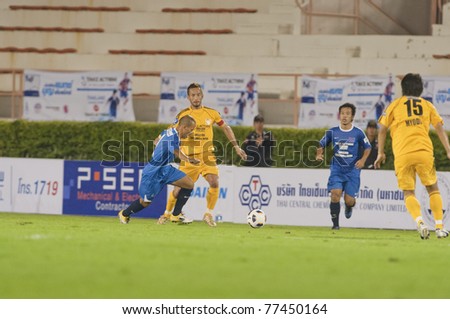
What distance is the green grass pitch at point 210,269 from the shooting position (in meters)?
8.91

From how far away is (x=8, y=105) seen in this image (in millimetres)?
29234

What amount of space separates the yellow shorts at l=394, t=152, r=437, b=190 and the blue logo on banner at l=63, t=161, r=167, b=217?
8.83 m

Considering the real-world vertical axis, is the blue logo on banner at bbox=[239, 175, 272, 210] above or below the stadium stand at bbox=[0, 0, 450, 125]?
below

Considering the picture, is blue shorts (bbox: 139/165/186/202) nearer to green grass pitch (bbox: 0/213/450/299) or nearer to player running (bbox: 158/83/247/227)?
player running (bbox: 158/83/247/227)

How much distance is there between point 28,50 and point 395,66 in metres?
10.0

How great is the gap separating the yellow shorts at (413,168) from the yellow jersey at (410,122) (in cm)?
8

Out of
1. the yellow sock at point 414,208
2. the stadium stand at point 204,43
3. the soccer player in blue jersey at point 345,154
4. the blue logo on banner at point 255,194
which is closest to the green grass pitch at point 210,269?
the yellow sock at point 414,208

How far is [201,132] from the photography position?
1909 centimetres

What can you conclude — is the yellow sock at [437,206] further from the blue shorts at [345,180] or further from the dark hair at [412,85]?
the blue shorts at [345,180]

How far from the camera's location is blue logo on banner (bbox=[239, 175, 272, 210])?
22422 millimetres

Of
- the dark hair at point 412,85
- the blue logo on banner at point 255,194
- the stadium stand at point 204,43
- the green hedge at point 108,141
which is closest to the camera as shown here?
the dark hair at point 412,85

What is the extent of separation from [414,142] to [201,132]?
505 cm

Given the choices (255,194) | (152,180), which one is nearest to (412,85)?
(152,180)

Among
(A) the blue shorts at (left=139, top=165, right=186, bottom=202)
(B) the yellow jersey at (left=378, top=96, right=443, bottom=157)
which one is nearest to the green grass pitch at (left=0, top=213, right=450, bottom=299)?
(B) the yellow jersey at (left=378, top=96, right=443, bottom=157)
